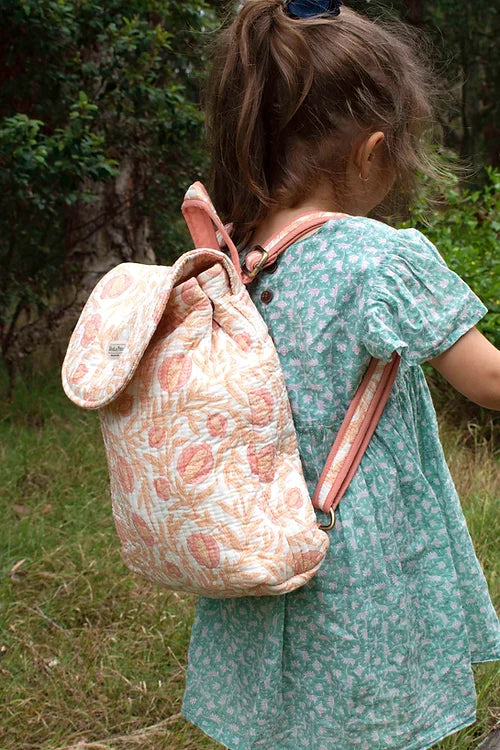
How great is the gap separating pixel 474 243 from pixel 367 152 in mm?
3206

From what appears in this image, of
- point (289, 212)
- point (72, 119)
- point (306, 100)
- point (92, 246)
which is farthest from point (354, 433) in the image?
point (92, 246)

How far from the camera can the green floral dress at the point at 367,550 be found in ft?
4.11

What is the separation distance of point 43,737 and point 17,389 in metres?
2.69

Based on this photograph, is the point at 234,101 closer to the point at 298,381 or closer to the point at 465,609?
the point at 298,381

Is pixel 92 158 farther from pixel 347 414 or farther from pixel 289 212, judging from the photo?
pixel 347 414

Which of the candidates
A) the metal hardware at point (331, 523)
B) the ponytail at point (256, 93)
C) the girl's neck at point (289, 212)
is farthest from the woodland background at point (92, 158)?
the metal hardware at point (331, 523)

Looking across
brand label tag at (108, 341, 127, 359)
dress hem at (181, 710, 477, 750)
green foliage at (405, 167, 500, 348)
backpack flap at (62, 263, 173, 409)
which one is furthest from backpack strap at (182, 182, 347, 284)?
green foliage at (405, 167, 500, 348)

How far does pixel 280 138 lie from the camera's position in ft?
4.55

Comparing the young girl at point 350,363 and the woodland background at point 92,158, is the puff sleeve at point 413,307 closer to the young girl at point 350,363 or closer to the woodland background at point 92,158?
the young girl at point 350,363

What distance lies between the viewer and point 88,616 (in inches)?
106

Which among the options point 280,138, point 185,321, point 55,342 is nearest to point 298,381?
point 185,321

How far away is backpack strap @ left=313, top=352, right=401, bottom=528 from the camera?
132 cm

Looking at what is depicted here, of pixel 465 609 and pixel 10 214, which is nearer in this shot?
pixel 465 609

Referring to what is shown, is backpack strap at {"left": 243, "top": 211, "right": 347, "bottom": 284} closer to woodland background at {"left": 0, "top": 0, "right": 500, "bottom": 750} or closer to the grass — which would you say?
woodland background at {"left": 0, "top": 0, "right": 500, "bottom": 750}
